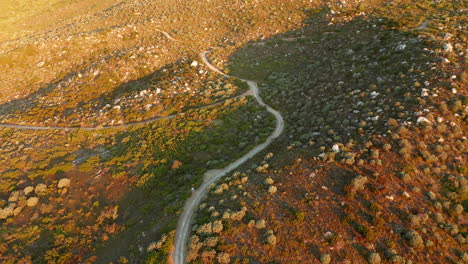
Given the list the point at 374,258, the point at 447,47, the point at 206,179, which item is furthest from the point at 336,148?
the point at 447,47

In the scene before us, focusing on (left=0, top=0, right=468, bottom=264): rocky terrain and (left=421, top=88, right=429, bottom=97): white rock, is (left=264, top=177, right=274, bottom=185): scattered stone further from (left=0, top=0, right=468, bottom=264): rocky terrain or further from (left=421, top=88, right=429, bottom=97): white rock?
(left=421, top=88, right=429, bottom=97): white rock

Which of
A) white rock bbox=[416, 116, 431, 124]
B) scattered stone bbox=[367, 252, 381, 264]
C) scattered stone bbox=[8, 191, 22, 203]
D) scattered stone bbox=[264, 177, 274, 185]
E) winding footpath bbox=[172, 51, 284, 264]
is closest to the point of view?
scattered stone bbox=[367, 252, 381, 264]

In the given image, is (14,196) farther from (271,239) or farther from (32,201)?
(271,239)

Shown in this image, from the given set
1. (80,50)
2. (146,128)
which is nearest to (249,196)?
(146,128)

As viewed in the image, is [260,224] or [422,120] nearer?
[260,224]

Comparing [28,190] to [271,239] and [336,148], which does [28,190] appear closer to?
[271,239]

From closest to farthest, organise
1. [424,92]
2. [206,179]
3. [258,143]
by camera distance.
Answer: [424,92], [206,179], [258,143]

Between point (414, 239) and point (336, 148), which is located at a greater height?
point (336, 148)

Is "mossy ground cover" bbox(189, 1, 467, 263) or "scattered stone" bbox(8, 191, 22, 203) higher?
"mossy ground cover" bbox(189, 1, 467, 263)

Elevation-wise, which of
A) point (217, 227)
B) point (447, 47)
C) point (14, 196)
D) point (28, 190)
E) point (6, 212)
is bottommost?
point (6, 212)

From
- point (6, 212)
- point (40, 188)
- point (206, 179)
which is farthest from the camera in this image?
point (40, 188)

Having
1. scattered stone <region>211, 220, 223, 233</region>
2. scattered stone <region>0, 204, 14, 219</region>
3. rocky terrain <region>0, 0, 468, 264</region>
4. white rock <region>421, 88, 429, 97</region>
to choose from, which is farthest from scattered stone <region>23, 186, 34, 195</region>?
white rock <region>421, 88, 429, 97</region>
